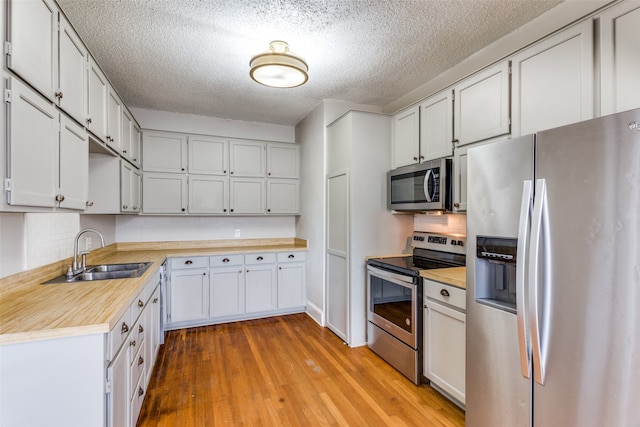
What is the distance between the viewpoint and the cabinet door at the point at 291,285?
4027 millimetres

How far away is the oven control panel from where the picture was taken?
2.65m

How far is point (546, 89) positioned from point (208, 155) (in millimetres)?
3477

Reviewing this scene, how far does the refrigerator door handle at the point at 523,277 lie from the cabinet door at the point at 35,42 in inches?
89.6

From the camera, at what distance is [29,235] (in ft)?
6.53

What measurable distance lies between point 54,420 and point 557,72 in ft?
9.86

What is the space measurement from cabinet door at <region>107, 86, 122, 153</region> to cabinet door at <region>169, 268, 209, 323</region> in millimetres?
1567

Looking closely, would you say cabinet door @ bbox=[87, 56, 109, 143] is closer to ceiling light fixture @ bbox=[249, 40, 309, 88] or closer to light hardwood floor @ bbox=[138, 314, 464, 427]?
ceiling light fixture @ bbox=[249, 40, 309, 88]

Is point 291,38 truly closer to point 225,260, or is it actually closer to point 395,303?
point 395,303

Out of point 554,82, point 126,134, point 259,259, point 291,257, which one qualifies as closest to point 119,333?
point 126,134

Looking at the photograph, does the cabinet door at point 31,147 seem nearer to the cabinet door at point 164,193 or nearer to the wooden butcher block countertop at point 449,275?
the cabinet door at point 164,193

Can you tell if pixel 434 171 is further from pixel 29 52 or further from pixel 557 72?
pixel 29 52

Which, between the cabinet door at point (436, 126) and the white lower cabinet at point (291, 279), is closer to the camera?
the cabinet door at point (436, 126)

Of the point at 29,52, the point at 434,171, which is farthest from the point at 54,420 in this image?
the point at 434,171

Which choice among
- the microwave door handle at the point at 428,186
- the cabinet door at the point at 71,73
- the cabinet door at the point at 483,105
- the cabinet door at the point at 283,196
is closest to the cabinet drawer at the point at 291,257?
the cabinet door at the point at 283,196
